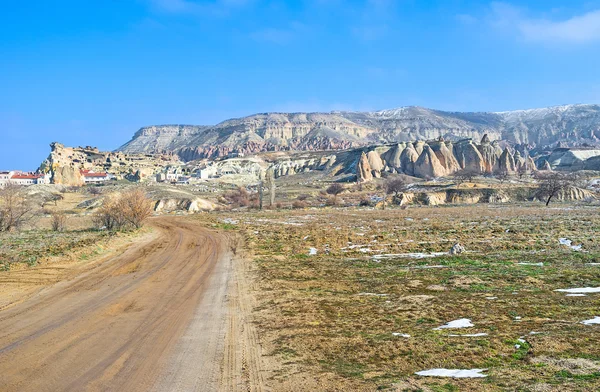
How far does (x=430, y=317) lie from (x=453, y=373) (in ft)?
10.9

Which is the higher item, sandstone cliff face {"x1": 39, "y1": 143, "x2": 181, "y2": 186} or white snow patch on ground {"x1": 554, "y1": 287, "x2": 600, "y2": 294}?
sandstone cliff face {"x1": 39, "y1": 143, "x2": 181, "y2": 186}

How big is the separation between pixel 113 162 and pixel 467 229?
18346cm

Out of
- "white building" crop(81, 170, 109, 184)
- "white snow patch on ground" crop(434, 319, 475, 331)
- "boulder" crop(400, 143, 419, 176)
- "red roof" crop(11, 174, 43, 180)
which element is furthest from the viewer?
"white building" crop(81, 170, 109, 184)

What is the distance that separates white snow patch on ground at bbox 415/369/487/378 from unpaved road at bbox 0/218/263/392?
2.82 meters

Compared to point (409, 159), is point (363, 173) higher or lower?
lower

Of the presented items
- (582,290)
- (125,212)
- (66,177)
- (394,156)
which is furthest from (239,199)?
(394,156)

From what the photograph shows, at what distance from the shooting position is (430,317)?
1027cm

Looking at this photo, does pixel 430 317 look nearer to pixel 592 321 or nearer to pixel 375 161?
pixel 592 321

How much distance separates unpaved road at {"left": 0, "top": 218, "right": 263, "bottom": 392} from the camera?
290 inches

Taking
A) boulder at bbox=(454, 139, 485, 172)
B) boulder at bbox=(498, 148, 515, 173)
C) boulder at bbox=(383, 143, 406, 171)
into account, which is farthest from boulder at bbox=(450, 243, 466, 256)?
boulder at bbox=(498, 148, 515, 173)

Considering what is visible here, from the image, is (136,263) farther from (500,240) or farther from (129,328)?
(500,240)

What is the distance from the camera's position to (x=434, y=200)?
7481cm

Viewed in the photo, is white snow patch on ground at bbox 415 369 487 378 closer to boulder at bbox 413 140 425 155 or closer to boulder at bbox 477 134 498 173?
boulder at bbox 477 134 498 173

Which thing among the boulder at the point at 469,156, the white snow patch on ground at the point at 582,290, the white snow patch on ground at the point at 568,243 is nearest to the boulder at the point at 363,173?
the boulder at the point at 469,156
